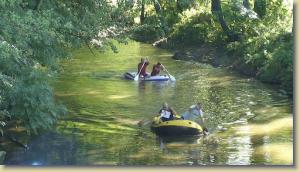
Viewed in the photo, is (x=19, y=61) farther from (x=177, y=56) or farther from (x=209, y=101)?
(x=177, y=56)

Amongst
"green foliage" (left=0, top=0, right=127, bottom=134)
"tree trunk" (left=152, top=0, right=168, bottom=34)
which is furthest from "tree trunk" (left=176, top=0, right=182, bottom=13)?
"green foliage" (left=0, top=0, right=127, bottom=134)

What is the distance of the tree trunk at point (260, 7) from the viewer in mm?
9945

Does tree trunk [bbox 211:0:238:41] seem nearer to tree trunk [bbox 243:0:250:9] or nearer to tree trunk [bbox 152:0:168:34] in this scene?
tree trunk [bbox 243:0:250:9]

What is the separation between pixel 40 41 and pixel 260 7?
492 centimetres

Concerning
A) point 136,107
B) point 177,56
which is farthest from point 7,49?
point 177,56

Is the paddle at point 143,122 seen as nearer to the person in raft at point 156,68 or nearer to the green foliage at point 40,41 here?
the green foliage at point 40,41

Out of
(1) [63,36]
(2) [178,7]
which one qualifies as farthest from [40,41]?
(2) [178,7]

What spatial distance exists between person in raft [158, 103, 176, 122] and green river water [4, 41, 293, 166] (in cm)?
25

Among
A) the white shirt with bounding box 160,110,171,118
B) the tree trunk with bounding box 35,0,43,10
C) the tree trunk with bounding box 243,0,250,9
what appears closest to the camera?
the tree trunk with bounding box 35,0,43,10

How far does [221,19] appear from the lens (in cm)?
1095

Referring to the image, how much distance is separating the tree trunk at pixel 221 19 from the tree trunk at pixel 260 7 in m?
0.62

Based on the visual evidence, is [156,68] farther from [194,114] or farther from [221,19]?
[194,114]

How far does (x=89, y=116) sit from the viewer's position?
8062mm

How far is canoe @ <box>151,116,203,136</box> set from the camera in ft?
23.8
